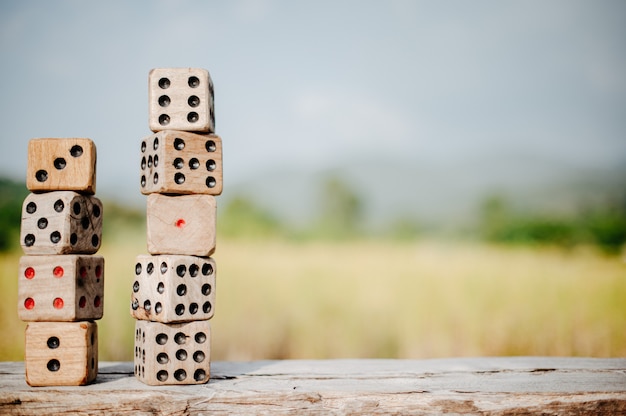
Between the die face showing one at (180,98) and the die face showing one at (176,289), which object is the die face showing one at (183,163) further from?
the die face showing one at (176,289)

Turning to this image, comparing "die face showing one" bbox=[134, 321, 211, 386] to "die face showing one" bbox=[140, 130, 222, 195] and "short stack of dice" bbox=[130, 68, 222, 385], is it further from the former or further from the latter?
"die face showing one" bbox=[140, 130, 222, 195]

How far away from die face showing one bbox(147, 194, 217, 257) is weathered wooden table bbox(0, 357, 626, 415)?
1.95 feet

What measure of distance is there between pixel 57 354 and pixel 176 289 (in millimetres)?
590

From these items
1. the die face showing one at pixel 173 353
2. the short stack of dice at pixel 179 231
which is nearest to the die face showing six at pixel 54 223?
the short stack of dice at pixel 179 231

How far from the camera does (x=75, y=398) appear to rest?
2305mm

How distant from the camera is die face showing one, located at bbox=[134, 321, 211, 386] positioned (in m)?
2.41

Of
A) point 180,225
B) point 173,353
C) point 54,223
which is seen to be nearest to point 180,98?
point 180,225

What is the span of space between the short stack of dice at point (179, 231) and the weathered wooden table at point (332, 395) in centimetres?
15

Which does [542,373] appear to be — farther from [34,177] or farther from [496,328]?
[34,177]

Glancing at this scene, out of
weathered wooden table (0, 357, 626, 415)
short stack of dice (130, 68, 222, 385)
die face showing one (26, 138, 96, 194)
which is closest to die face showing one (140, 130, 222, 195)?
short stack of dice (130, 68, 222, 385)

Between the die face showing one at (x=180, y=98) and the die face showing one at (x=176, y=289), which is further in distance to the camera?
the die face showing one at (x=180, y=98)

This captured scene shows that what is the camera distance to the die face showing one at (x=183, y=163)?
245 centimetres

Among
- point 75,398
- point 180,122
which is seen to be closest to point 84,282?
point 75,398

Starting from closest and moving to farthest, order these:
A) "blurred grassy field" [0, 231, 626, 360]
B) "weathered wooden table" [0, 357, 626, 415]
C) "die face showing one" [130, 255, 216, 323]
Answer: "weathered wooden table" [0, 357, 626, 415] → "die face showing one" [130, 255, 216, 323] → "blurred grassy field" [0, 231, 626, 360]
